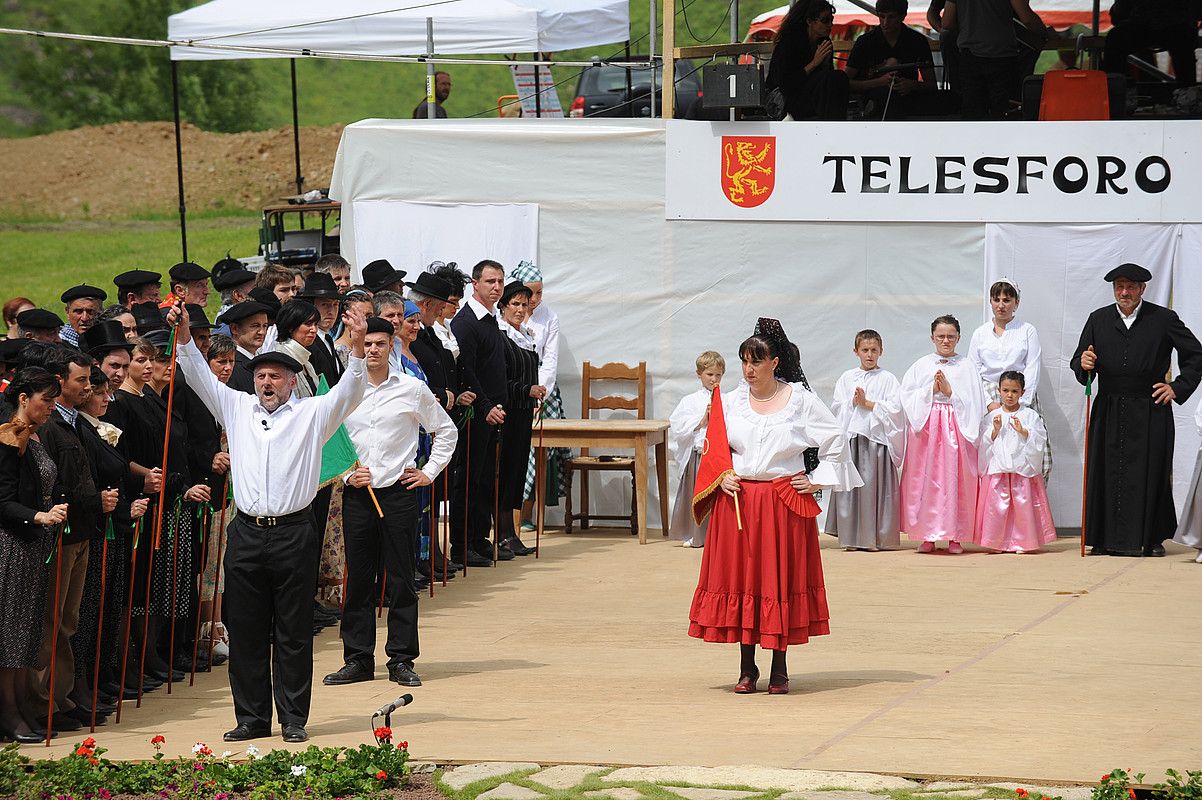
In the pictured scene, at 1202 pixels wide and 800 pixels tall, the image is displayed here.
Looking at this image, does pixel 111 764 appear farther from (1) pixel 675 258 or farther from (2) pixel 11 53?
(2) pixel 11 53

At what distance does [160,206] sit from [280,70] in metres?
11.3

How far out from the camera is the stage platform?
593 centimetres

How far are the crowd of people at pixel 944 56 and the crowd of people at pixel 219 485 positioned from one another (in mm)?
3625

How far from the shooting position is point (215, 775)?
5445 mm

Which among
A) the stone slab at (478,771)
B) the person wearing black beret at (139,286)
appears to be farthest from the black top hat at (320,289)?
the stone slab at (478,771)

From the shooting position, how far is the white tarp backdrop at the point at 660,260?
1146cm

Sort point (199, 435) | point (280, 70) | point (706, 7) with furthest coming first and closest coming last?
point (280, 70)
point (706, 7)
point (199, 435)

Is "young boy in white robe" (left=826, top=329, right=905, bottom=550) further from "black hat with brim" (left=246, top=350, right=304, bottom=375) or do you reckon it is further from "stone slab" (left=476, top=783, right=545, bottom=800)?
"stone slab" (left=476, top=783, right=545, bottom=800)

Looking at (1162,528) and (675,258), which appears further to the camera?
(675,258)

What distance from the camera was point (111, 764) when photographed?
18.3ft

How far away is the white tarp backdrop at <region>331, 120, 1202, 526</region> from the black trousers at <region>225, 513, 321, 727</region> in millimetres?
5811

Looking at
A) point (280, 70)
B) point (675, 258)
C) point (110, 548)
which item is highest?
point (280, 70)

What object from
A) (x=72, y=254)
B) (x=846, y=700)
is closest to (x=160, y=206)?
(x=72, y=254)

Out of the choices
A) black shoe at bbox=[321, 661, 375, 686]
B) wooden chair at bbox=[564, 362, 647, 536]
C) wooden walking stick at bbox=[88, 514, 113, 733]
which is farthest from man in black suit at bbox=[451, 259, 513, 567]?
wooden walking stick at bbox=[88, 514, 113, 733]
